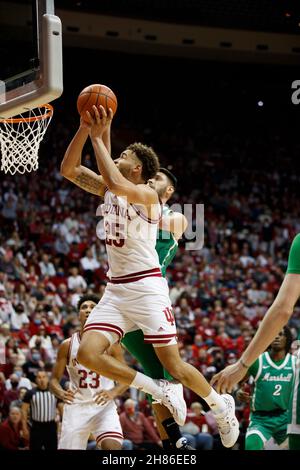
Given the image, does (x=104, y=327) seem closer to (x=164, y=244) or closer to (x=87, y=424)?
(x=164, y=244)

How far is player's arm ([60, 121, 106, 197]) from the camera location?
6.96m

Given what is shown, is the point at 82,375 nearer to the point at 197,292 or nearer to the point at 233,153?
the point at 197,292

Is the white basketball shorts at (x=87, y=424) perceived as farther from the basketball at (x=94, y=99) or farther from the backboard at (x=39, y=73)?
the basketball at (x=94, y=99)

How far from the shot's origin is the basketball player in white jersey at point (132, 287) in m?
6.63

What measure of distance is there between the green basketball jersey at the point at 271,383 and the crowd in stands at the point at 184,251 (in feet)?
14.4

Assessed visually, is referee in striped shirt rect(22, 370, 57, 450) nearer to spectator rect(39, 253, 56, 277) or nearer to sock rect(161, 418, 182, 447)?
sock rect(161, 418, 182, 447)

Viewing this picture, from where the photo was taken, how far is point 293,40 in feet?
83.3

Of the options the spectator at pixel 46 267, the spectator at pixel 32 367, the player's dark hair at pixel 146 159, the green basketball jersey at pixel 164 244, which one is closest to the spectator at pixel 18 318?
the spectator at pixel 32 367

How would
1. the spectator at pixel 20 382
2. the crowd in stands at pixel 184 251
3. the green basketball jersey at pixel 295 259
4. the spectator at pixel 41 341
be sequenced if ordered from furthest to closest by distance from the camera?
1. the crowd in stands at pixel 184 251
2. the spectator at pixel 41 341
3. the spectator at pixel 20 382
4. the green basketball jersey at pixel 295 259

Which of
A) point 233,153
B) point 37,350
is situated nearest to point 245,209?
point 233,153

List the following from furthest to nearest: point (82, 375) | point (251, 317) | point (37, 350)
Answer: point (251, 317) → point (37, 350) → point (82, 375)

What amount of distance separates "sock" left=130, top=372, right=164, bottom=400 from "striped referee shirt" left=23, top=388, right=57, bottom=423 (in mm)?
5708

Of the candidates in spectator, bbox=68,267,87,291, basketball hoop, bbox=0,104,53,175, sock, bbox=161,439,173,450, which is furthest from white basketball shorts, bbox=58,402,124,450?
spectator, bbox=68,267,87,291

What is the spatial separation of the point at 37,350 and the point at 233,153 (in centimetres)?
1444
